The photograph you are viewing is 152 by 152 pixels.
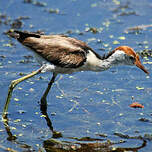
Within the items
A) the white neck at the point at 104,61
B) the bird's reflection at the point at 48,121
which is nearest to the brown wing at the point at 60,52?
the white neck at the point at 104,61

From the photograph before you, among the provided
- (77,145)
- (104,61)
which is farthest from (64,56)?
(77,145)

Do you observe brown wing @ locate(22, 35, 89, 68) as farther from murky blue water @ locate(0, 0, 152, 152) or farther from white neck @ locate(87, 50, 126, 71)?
murky blue water @ locate(0, 0, 152, 152)

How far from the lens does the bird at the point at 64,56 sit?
8.38m

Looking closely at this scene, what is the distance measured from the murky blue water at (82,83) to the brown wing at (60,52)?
0.95m

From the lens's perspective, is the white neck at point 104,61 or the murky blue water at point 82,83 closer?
the murky blue water at point 82,83

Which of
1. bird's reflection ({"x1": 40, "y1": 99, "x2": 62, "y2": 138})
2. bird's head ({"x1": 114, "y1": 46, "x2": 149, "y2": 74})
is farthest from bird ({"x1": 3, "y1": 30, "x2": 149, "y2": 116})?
bird's reflection ({"x1": 40, "y1": 99, "x2": 62, "y2": 138})

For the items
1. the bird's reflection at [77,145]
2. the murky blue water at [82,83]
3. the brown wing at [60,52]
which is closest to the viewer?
the bird's reflection at [77,145]

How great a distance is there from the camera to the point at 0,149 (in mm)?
7199

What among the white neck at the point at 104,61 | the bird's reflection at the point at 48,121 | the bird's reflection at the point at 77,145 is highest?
the white neck at the point at 104,61

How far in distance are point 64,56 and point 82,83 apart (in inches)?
61.2

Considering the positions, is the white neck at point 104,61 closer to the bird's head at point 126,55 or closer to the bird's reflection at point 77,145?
the bird's head at point 126,55

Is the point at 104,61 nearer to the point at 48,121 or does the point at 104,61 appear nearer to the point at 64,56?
the point at 64,56

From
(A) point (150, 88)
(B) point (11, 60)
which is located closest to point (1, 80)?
(B) point (11, 60)

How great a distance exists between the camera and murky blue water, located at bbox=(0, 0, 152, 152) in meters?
7.98
